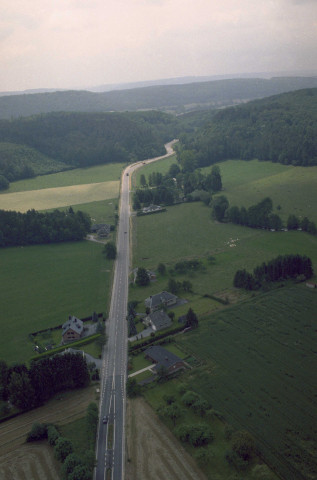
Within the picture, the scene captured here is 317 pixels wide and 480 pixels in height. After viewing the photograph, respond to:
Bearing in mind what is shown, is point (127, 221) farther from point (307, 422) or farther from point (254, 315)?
point (307, 422)

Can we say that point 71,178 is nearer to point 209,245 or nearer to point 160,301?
point 209,245

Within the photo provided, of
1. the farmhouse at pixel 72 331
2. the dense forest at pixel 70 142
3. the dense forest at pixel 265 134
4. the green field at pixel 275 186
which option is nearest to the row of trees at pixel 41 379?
the farmhouse at pixel 72 331

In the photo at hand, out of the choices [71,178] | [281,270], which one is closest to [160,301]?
[281,270]

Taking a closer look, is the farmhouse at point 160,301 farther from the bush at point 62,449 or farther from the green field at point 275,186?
the green field at point 275,186

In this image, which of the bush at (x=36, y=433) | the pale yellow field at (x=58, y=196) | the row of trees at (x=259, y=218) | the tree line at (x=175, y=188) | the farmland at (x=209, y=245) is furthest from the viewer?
the pale yellow field at (x=58, y=196)

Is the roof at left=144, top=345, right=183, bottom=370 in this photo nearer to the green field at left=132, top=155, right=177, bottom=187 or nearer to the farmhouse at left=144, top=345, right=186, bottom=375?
the farmhouse at left=144, top=345, right=186, bottom=375
